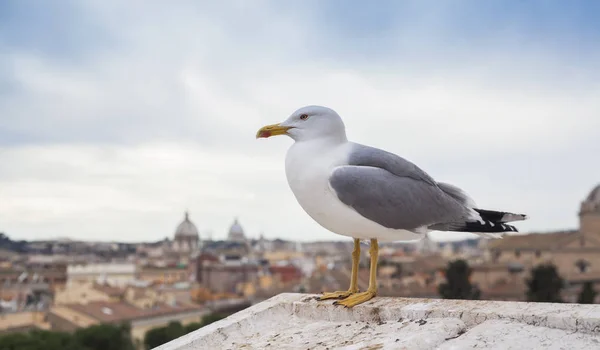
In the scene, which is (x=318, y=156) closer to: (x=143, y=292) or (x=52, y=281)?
(x=143, y=292)

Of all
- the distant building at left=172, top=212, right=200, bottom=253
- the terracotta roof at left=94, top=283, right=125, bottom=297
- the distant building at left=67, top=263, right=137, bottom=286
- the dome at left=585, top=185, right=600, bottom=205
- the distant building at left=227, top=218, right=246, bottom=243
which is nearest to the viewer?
the terracotta roof at left=94, top=283, right=125, bottom=297

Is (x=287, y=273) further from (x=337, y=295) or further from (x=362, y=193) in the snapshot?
(x=362, y=193)

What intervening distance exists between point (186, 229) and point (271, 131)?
210ft

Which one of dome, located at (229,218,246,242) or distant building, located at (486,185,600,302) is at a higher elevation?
dome, located at (229,218,246,242)

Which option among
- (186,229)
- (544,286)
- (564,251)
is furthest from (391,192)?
(186,229)

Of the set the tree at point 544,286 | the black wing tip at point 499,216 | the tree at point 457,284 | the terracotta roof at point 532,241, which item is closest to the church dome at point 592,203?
the terracotta roof at point 532,241

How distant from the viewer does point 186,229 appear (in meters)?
65.8

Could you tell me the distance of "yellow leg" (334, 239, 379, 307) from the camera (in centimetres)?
Result: 229

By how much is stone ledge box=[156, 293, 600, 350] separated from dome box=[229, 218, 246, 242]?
68224 millimetres

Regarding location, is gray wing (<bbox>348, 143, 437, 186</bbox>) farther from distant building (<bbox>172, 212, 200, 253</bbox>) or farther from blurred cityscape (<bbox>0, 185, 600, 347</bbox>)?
distant building (<bbox>172, 212, 200, 253</bbox>)

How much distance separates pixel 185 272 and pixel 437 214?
50.6 m

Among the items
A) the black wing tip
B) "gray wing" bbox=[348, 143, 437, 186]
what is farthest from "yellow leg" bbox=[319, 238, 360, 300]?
the black wing tip

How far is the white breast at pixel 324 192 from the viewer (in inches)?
89.4

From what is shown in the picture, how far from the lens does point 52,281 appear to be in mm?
48594
